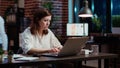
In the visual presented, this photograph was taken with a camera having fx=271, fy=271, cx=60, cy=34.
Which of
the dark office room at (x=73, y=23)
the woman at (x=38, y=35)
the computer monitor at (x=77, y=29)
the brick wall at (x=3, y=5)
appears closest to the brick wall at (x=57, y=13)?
the dark office room at (x=73, y=23)

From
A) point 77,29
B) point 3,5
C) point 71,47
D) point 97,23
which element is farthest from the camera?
point 3,5

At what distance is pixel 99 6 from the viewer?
751cm

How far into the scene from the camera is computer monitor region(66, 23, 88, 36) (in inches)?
277

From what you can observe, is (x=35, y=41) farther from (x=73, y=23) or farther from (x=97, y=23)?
(x=97, y=23)

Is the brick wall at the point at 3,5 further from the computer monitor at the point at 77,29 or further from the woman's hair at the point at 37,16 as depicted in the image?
the woman's hair at the point at 37,16

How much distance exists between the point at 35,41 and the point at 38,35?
0.09 meters

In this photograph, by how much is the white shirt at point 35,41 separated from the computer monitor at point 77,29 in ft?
12.3

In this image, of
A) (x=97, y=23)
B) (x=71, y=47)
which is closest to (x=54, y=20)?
(x=97, y=23)

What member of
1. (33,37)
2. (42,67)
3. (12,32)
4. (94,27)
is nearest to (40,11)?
(33,37)

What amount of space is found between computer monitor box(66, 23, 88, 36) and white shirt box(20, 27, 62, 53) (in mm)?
3762

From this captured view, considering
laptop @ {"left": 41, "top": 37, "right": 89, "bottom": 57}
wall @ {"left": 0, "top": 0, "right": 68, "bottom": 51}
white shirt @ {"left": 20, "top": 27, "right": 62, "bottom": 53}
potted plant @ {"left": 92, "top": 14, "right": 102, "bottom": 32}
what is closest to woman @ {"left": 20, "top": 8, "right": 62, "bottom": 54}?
white shirt @ {"left": 20, "top": 27, "right": 62, "bottom": 53}

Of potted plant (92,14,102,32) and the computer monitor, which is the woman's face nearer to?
the computer monitor

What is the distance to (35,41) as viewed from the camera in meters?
3.09

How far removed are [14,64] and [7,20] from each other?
5.12 meters
